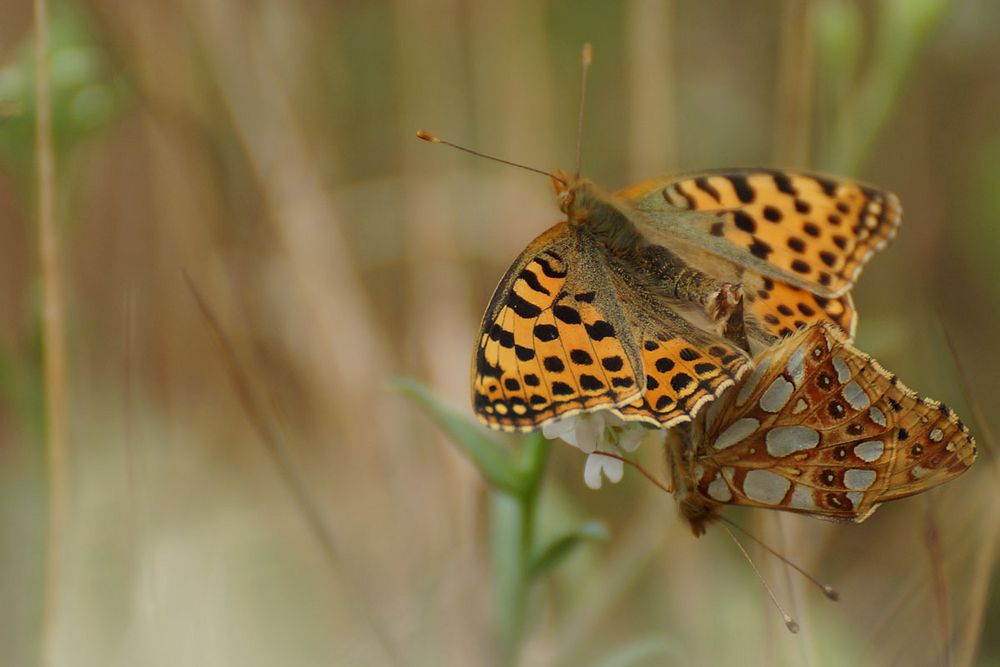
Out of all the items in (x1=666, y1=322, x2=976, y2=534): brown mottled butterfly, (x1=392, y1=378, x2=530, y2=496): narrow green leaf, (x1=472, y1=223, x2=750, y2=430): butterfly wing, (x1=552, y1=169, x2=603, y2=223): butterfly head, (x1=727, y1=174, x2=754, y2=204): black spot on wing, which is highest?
(x1=552, y1=169, x2=603, y2=223): butterfly head

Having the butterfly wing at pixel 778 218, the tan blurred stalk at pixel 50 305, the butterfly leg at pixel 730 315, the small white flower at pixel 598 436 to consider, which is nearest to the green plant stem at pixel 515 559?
the small white flower at pixel 598 436

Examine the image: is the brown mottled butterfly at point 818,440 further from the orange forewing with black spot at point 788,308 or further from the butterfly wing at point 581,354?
the orange forewing with black spot at point 788,308

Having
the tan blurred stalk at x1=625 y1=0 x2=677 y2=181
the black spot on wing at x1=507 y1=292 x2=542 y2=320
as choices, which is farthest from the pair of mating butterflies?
the tan blurred stalk at x1=625 y1=0 x2=677 y2=181

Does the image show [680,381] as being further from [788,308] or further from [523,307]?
[788,308]

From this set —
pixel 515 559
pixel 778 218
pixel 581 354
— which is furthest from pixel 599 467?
pixel 778 218

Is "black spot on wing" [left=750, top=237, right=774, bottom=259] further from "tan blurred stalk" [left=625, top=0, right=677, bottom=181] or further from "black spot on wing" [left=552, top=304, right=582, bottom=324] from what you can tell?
"tan blurred stalk" [left=625, top=0, right=677, bottom=181]

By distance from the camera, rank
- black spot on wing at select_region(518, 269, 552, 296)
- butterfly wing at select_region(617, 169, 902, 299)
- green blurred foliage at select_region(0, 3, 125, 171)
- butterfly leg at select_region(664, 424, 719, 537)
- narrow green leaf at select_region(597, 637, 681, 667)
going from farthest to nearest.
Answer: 1. green blurred foliage at select_region(0, 3, 125, 171)
2. butterfly wing at select_region(617, 169, 902, 299)
3. narrow green leaf at select_region(597, 637, 681, 667)
4. black spot on wing at select_region(518, 269, 552, 296)
5. butterfly leg at select_region(664, 424, 719, 537)

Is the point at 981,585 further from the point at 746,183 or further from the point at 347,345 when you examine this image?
the point at 347,345

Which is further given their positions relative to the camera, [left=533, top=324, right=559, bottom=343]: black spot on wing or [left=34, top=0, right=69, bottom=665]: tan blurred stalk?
[left=34, top=0, right=69, bottom=665]: tan blurred stalk
